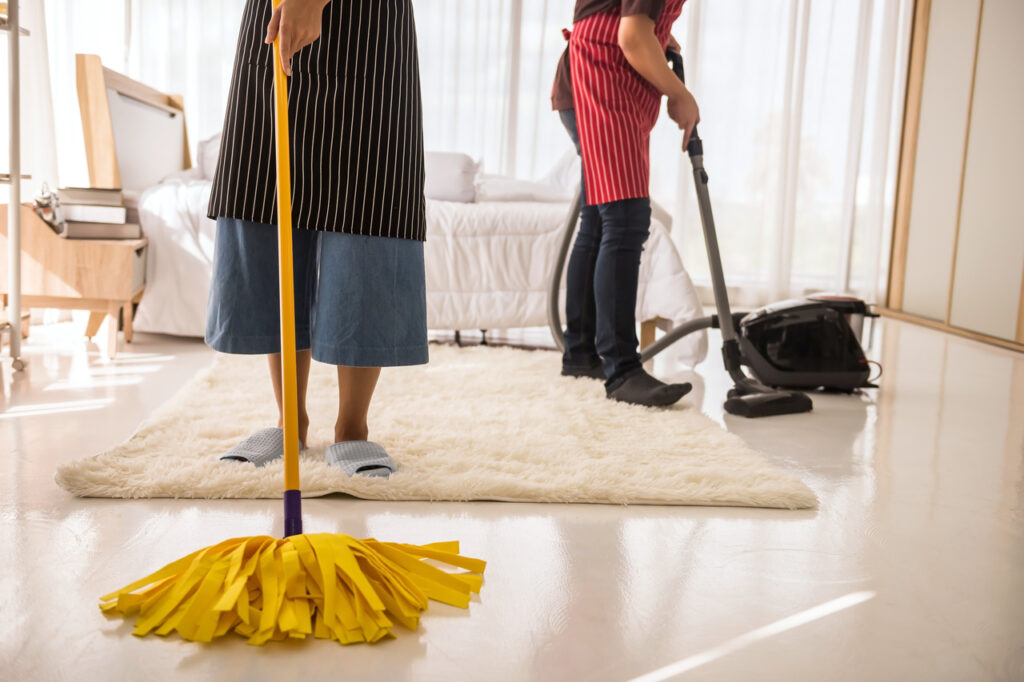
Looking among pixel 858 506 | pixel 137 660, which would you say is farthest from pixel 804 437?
pixel 137 660

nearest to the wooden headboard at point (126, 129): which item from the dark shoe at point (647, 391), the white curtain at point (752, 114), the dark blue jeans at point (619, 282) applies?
the white curtain at point (752, 114)

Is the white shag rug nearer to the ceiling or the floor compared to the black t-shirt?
nearer to the floor

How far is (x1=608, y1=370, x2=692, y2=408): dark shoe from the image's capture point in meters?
2.01

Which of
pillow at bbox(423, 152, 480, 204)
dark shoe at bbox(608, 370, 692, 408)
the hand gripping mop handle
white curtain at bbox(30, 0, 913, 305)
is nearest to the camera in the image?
the hand gripping mop handle

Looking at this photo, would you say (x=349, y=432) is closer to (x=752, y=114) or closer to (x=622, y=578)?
(x=622, y=578)

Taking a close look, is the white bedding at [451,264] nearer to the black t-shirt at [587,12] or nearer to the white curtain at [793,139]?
the black t-shirt at [587,12]

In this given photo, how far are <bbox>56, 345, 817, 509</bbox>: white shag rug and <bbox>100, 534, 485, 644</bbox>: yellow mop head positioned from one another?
15.0 inches

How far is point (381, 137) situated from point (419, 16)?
12.0ft

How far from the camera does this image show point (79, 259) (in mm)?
2568

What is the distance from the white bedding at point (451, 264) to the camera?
116 inches

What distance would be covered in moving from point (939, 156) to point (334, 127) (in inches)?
159

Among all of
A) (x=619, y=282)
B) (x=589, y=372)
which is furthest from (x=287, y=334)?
(x=589, y=372)

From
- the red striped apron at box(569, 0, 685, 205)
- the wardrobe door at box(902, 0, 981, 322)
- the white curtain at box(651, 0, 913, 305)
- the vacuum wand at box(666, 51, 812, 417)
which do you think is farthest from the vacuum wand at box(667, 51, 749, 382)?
the white curtain at box(651, 0, 913, 305)

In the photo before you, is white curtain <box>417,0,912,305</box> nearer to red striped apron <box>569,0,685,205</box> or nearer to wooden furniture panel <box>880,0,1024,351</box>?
wooden furniture panel <box>880,0,1024,351</box>
